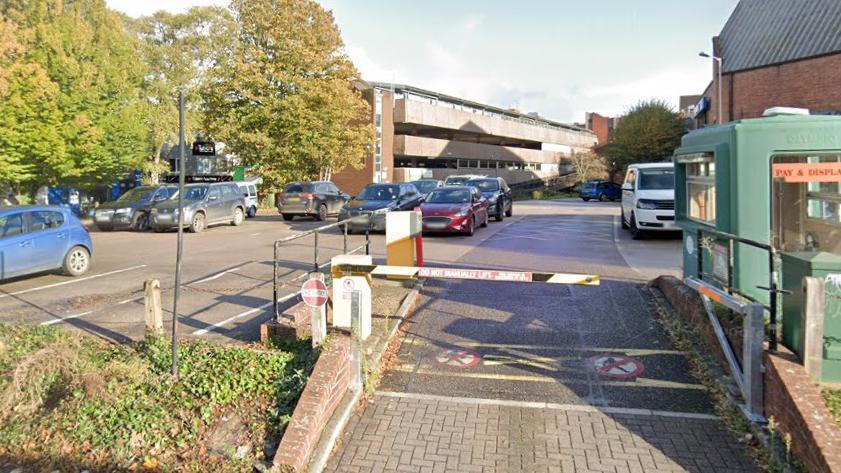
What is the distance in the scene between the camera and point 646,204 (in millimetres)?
16984

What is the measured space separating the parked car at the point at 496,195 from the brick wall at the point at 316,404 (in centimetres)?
1789

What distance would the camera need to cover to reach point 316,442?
477cm

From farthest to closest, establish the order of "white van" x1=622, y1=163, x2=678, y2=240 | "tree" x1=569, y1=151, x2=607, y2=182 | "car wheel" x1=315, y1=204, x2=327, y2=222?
"tree" x1=569, y1=151, x2=607, y2=182, "car wheel" x1=315, y1=204, x2=327, y2=222, "white van" x1=622, y1=163, x2=678, y2=240

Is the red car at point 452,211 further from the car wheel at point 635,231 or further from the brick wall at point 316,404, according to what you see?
the brick wall at point 316,404

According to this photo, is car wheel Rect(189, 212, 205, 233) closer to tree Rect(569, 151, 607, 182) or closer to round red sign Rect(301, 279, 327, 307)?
round red sign Rect(301, 279, 327, 307)

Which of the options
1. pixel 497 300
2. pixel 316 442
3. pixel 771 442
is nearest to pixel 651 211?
pixel 497 300

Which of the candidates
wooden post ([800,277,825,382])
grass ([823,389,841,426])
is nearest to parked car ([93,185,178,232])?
wooden post ([800,277,825,382])

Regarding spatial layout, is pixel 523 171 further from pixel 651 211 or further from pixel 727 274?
pixel 727 274

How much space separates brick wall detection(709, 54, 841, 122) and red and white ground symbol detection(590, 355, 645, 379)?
1112 inches

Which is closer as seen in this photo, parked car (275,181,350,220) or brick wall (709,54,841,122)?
parked car (275,181,350,220)

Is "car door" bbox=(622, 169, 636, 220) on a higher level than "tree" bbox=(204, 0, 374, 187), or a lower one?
lower

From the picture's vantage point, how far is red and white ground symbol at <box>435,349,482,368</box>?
21.2 feet

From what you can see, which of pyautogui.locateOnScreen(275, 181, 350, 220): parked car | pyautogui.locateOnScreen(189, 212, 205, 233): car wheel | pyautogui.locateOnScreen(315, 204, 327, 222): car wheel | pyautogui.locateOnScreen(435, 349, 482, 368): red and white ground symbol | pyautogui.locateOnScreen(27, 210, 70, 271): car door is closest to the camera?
pyautogui.locateOnScreen(435, 349, 482, 368): red and white ground symbol

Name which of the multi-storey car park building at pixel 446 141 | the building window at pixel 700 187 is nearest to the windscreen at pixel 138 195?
the multi-storey car park building at pixel 446 141
